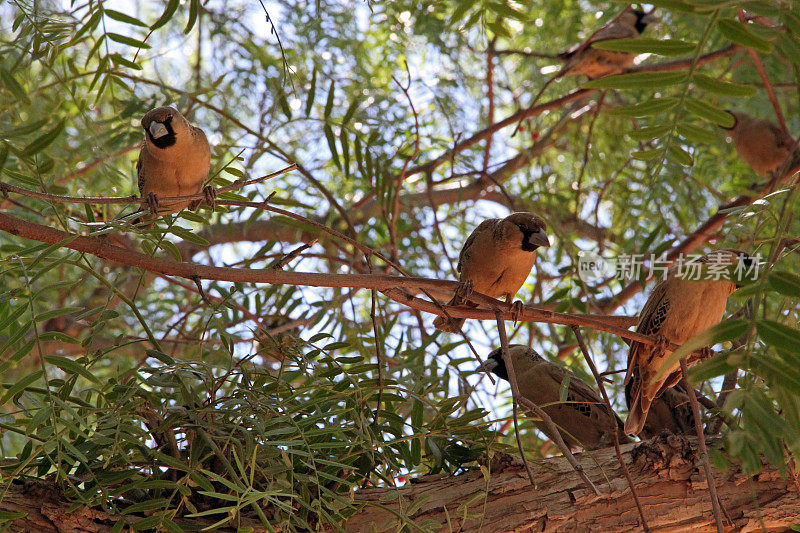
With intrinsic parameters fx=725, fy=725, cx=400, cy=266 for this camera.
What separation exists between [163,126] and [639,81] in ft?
8.21

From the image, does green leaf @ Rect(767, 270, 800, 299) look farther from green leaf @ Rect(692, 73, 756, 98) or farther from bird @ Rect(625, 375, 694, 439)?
bird @ Rect(625, 375, 694, 439)

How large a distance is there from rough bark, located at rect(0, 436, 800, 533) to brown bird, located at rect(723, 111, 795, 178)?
12.2 feet

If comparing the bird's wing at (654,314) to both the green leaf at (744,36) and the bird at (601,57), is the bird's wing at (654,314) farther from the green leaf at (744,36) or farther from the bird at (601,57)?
the bird at (601,57)

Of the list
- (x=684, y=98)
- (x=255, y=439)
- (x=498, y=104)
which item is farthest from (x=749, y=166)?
(x=255, y=439)

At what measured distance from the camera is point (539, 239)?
3.62 metres

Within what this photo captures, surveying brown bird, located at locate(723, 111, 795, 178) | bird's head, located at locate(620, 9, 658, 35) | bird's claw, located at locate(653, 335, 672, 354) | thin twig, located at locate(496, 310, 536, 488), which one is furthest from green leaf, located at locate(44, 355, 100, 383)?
bird's head, located at locate(620, 9, 658, 35)

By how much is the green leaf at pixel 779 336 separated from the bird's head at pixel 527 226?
205 cm

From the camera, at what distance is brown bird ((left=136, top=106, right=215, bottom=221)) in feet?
11.5

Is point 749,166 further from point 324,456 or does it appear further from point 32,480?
point 32,480

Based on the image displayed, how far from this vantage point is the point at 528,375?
14.8ft

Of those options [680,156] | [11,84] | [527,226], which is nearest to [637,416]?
[527,226]

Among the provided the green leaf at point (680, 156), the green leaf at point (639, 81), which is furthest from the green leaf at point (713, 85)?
the green leaf at point (680, 156)

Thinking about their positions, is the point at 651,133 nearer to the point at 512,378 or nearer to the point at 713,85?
the point at 713,85

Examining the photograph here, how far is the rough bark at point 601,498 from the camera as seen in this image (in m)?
2.51
